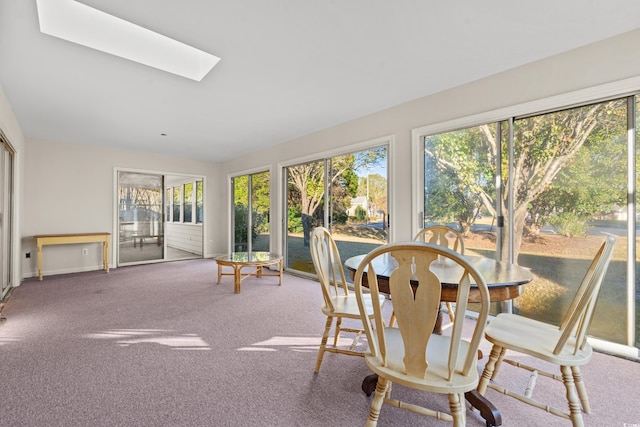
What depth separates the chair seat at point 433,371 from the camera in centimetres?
108

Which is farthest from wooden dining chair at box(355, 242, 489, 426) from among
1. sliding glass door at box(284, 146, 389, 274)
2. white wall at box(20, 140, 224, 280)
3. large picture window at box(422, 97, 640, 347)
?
white wall at box(20, 140, 224, 280)

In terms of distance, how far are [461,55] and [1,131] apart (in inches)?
186

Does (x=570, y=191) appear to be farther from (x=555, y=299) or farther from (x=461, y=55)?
(x=461, y=55)

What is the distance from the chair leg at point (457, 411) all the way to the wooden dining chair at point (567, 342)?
0.49 metres

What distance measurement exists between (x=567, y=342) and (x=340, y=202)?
125 inches

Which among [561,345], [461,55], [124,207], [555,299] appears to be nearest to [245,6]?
[461,55]

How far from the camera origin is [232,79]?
2.83m

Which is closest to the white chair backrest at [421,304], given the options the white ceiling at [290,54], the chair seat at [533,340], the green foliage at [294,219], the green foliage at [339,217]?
the chair seat at [533,340]

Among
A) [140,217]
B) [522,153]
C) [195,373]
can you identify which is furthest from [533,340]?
[140,217]

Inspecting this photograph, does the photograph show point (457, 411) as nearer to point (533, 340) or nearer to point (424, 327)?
point (424, 327)

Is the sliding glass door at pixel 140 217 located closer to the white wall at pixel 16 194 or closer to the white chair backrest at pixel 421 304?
the white wall at pixel 16 194

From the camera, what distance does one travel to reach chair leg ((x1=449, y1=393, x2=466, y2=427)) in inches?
42.8

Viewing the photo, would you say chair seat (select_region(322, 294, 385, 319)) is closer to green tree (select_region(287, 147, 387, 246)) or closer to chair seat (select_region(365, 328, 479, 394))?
chair seat (select_region(365, 328, 479, 394))

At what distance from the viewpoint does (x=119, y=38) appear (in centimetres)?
226
